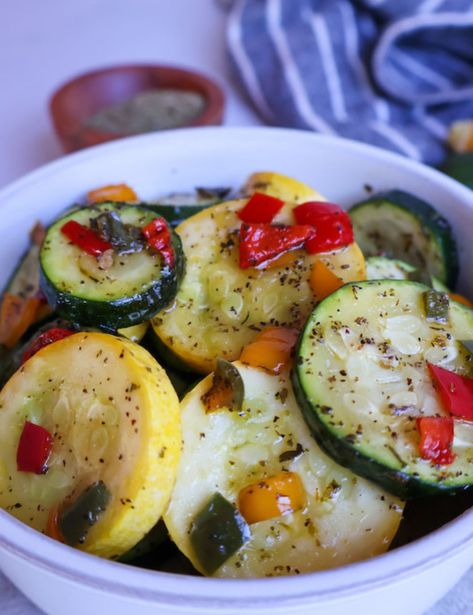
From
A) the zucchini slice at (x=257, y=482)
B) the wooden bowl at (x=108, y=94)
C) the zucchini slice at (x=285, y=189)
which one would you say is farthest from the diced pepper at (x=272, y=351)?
the wooden bowl at (x=108, y=94)

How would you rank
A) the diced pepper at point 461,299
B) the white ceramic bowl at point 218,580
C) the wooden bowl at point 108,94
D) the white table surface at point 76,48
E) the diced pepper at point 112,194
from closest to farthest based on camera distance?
the white ceramic bowl at point 218,580
the diced pepper at point 461,299
the diced pepper at point 112,194
the wooden bowl at point 108,94
the white table surface at point 76,48

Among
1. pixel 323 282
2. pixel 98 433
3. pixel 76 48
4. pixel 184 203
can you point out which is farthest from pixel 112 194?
pixel 76 48

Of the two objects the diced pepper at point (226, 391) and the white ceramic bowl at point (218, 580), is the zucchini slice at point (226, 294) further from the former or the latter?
the white ceramic bowl at point (218, 580)

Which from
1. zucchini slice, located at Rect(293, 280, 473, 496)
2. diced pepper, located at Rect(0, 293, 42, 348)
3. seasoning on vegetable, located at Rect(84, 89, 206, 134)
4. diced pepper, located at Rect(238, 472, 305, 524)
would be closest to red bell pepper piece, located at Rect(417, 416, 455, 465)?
zucchini slice, located at Rect(293, 280, 473, 496)

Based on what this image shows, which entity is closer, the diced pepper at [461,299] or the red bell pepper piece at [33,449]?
the red bell pepper piece at [33,449]

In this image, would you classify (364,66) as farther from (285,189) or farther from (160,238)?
(160,238)
